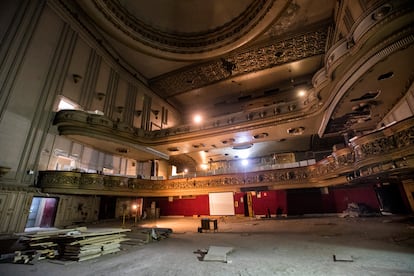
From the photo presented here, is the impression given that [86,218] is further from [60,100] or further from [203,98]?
[203,98]

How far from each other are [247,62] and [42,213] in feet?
49.8

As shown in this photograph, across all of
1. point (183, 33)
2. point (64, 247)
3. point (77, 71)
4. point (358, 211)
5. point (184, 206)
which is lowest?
point (64, 247)

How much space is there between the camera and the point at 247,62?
13.6 m

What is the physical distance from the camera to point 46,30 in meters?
8.84

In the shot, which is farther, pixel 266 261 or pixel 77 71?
pixel 77 71

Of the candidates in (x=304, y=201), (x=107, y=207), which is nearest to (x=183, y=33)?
(x=107, y=207)

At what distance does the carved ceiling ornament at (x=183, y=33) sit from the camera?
10612 millimetres

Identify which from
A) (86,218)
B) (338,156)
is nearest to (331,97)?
(338,156)

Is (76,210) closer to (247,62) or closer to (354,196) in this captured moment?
(247,62)

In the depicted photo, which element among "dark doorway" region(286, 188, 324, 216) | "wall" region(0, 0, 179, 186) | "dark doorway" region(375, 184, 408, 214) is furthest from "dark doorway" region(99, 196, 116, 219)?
"dark doorway" region(375, 184, 408, 214)

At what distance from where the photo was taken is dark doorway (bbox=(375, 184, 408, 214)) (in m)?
9.34

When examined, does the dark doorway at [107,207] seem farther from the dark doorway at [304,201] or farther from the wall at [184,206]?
the dark doorway at [304,201]

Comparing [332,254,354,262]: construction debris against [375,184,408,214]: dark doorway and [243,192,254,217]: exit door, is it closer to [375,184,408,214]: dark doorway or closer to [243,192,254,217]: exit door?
[243,192,254,217]: exit door

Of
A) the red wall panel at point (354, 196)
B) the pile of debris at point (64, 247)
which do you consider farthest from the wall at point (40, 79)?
the red wall panel at point (354, 196)
